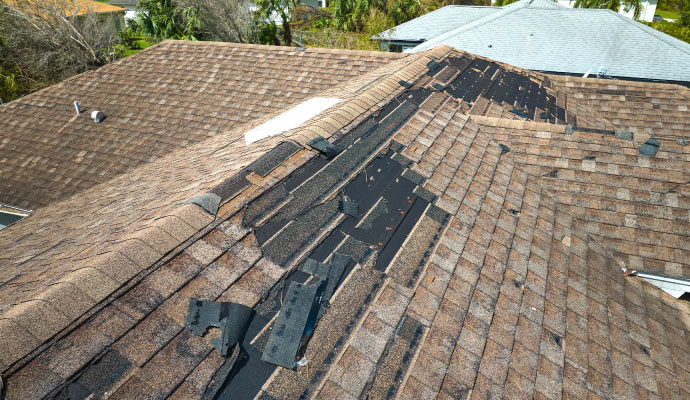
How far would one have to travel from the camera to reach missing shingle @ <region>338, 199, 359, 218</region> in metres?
4.15

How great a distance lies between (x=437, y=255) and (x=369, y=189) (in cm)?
121

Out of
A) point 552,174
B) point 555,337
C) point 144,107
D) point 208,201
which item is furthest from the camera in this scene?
point 144,107

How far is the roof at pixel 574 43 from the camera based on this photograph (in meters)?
17.0

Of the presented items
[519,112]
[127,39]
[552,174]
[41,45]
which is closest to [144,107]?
[519,112]

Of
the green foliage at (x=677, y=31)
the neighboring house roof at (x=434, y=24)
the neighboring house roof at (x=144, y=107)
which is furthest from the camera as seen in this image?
the green foliage at (x=677, y=31)

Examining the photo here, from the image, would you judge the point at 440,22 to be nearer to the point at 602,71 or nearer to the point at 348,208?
the point at 602,71

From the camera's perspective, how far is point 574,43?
1872 centimetres

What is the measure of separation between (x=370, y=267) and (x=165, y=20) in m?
22.8

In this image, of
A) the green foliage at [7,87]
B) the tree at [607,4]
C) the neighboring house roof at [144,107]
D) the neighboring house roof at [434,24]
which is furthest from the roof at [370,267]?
the tree at [607,4]

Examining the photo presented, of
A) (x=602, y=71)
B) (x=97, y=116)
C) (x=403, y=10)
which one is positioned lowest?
(x=97, y=116)

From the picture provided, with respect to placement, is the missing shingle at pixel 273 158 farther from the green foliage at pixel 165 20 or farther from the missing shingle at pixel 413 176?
the green foliage at pixel 165 20

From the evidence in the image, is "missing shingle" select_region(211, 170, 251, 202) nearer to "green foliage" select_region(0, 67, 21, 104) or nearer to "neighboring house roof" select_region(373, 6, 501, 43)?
"neighboring house roof" select_region(373, 6, 501, 43)

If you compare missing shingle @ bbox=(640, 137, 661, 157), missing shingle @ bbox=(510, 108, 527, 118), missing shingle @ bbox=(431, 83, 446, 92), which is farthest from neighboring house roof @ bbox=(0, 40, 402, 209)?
missing shingle @ bbox=(640, 137, 661, 157)

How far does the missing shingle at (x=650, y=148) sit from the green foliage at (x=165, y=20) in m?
20.8
